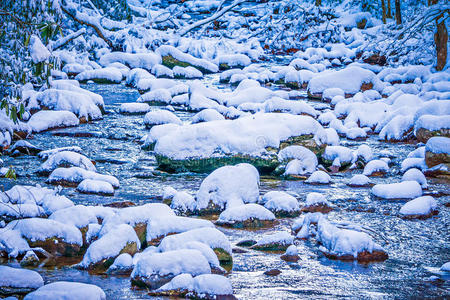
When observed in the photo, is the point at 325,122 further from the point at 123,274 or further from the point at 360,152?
the point at 123,274

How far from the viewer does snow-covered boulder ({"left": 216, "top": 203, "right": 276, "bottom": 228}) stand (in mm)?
5383

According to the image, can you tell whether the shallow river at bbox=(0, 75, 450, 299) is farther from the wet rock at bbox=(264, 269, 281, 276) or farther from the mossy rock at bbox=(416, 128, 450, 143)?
the mossy rock at bbox=(416, 128, 450, 143)

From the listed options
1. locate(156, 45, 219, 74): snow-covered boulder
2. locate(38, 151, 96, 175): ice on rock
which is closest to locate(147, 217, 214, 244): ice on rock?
locate(38, 151, 96, 175): ice on rock

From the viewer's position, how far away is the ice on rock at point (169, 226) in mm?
4719

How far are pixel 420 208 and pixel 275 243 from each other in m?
1.92

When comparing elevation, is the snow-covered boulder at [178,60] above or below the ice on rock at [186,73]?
above

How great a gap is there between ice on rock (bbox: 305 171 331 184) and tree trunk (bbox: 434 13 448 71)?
8.16 metres

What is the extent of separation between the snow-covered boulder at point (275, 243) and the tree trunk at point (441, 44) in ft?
35.0

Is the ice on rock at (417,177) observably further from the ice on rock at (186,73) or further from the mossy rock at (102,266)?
the ice on rock at (186,73)

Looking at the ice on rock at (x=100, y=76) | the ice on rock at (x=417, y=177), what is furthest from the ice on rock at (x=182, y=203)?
→ the ice on rock at (x=100, y=76)

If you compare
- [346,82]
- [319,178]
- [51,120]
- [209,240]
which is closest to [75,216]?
[209,240]

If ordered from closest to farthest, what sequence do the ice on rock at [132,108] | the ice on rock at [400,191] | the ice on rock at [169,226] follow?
the ice on rock at [169,226], the ice on rock at [400,191], the ice on rock at [132,108]

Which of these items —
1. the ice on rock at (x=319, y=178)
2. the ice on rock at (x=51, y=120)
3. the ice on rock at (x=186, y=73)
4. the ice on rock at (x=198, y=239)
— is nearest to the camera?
the ice on rock at (x=198, y=239)

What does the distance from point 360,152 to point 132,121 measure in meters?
4.60
